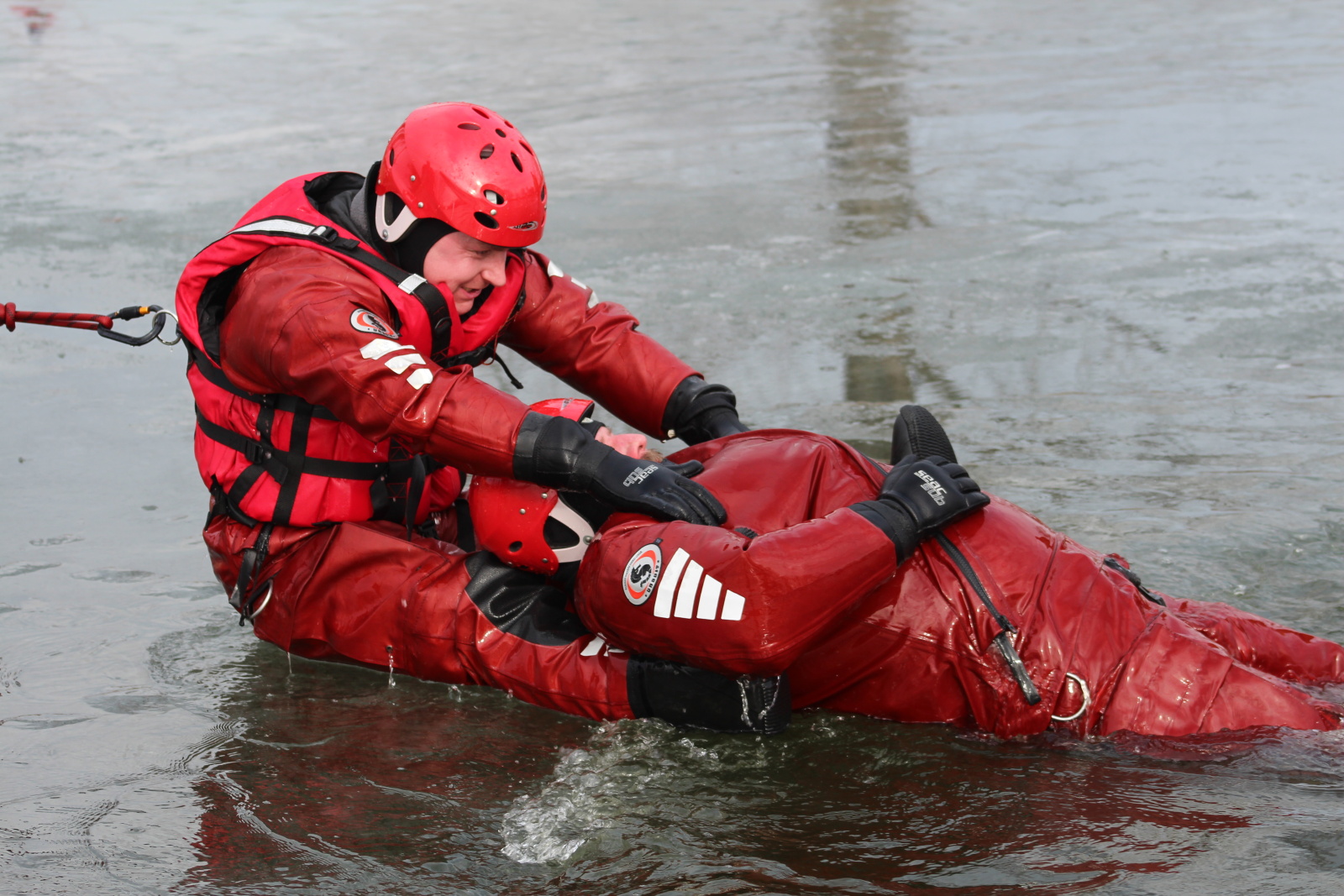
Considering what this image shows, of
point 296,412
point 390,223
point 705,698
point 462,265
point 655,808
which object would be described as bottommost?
point 655,808

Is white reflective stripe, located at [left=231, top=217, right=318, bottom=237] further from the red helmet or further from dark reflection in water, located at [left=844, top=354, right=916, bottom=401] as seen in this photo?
dark reflection in water, located at [left=844, top=354, right=916, bottom=401]

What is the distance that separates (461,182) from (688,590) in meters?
1.27

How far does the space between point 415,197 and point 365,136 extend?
7.22 meters

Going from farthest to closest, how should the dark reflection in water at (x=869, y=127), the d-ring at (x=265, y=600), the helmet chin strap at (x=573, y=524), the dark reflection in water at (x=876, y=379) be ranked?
the dark reflection in water at (x=869, y=127), the dark reflection in water at (x=876, y=379), the d-ring at (x=265, y=600), the helmet chin strap at (x=573, y=524)

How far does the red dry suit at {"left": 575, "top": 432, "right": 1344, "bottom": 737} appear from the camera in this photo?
10.2 ft

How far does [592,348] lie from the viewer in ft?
14.4

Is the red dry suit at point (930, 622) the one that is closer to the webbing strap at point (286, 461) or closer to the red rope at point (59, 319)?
the webbing strap at point (286, 461)

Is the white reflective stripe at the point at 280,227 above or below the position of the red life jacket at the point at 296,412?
above

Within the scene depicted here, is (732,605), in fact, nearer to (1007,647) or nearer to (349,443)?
(1007,647)

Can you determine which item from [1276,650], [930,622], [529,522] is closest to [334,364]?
[529,522]

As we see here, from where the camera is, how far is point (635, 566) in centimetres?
328

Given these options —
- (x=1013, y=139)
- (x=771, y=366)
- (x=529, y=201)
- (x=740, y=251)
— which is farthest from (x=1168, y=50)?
(x=529, y=201)

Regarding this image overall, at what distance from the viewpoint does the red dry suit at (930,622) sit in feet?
10.2

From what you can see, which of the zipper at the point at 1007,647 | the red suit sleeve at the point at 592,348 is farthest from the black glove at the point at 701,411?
the zipper at the point at 1007,647
